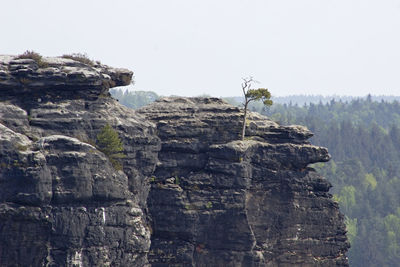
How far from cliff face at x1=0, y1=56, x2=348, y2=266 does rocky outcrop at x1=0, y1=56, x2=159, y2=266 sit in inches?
3.0

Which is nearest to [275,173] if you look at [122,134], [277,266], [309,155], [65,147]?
[309,155]

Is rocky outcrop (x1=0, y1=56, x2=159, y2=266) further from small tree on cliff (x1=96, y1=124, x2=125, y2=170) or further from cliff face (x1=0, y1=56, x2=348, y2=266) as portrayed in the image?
small tree on cliff (x1=96, y1=124, x2=125, y2=170)

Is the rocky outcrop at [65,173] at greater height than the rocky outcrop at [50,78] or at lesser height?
lesser

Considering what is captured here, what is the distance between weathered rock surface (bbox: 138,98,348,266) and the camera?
6600cm

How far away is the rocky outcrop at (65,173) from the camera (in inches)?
2109

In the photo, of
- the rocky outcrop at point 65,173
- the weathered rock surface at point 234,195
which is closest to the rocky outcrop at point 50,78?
the rocky outcrop at point 65,173

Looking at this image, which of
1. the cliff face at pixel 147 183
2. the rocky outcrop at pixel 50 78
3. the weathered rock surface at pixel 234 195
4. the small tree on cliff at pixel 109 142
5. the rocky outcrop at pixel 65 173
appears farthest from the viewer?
the weathered rock surface at pixel 234 195

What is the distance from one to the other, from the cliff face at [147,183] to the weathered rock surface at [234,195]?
0.08m

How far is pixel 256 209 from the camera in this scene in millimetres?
69562

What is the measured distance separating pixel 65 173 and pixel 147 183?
1071cm

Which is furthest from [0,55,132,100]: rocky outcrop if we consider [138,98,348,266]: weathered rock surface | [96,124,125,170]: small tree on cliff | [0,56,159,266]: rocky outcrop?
[138,98,348,266]: weathered rock surface

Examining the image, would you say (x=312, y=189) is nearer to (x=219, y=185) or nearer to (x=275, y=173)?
(x=275, y=173)

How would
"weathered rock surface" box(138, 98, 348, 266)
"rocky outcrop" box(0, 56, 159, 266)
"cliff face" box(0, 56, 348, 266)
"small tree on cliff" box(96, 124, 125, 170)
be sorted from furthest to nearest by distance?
"weathered rock surface" box(138, 98, 348, 266) → "small tree on cliff" box(96, 124, 125, 170) → "cliff face" box(0, 56, 348, 266) → "rocky outcrop" box(0, 56, 159, 266)

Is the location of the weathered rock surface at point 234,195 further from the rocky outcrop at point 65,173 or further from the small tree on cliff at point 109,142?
the small tree on cliff at point 109,142
